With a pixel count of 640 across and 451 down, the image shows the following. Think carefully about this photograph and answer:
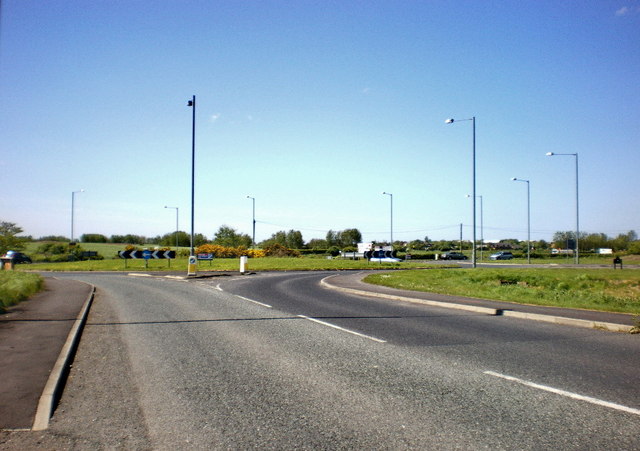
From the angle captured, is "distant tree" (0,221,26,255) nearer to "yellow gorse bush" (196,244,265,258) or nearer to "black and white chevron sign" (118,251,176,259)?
"black and white chevron sign" (118,251,176,259)

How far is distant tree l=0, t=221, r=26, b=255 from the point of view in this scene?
37.6m

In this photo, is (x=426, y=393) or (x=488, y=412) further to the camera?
(x=426, y=393)

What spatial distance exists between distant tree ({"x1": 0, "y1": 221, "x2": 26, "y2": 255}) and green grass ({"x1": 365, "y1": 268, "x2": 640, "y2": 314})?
32743 mm

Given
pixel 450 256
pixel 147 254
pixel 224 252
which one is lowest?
pixel 450 256

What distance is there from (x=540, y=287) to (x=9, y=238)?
41.0 m

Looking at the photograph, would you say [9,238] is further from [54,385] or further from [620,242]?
[620,242]

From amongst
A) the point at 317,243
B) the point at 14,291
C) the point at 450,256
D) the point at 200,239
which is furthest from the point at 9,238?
the point at 317,243

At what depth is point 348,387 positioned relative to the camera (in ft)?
17.6

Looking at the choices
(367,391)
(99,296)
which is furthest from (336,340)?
(99,296)

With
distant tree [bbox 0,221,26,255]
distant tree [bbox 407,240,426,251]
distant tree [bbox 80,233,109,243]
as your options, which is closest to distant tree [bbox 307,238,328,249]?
distant tree [bbox 407,240,426,251]

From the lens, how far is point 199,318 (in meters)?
10.8

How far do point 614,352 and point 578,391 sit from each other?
2.75 m

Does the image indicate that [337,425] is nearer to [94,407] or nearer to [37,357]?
[94,407]

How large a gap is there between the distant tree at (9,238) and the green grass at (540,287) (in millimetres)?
32743
